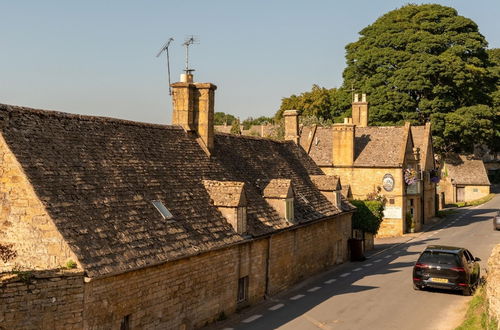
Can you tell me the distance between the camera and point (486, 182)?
63500mm

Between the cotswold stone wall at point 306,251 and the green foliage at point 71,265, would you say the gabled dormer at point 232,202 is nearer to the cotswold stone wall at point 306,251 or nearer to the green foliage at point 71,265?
the cotswold stone wall at point 306,251

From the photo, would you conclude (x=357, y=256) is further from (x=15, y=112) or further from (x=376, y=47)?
(x=376, y=47)

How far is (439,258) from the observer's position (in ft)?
69.3

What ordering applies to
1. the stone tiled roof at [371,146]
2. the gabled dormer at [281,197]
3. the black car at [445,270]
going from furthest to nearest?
the stone tiled roof at [371,146], the gabled dormer at [281,197], the black car at [445,270]

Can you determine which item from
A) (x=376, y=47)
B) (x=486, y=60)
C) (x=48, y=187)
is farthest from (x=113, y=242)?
(x=486, y=60)

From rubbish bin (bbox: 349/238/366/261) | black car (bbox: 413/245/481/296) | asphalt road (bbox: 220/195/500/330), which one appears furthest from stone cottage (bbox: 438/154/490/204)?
black car (bbox: 413/245/481/296)

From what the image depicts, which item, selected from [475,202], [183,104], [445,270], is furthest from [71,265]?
[475,202]

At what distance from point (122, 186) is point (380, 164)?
3026cm

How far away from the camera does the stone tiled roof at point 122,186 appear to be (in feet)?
43.5

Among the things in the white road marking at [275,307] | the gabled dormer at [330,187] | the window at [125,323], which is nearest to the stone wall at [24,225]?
the window at [125,323]

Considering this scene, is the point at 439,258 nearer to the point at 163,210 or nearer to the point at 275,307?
the point at 275,307

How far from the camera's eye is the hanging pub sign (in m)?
42.5

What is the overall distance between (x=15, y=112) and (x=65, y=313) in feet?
19.3

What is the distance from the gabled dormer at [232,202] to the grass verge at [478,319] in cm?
761
